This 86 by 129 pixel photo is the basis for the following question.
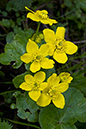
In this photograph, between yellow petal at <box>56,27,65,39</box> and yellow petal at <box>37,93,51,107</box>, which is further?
yellow petal at <box>56,27,65,39</box>


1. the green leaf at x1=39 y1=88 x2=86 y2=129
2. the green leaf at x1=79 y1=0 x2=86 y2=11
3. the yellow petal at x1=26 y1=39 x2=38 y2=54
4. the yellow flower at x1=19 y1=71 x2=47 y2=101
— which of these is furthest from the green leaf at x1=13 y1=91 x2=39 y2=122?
the green leaf at x1=79 y1=0 x2=86 y2=11

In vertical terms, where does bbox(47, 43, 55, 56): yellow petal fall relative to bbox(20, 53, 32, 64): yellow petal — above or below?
above

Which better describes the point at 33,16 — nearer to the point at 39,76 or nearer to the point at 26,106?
the point at 39,76

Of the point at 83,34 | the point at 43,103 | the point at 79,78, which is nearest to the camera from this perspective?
the point at 43,103

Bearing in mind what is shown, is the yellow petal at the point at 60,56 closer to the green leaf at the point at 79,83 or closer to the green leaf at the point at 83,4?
the green leaf at the point at 79,83

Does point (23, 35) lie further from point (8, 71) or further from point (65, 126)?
point (65, 126)

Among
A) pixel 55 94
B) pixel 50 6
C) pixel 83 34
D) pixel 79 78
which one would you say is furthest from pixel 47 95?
pixel 83 34

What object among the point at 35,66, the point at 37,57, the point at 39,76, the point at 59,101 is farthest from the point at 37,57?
the point at 59,101

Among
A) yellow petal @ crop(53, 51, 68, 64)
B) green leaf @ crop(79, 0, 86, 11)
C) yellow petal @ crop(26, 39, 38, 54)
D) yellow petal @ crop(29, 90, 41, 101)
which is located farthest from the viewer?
green leaf @ crop(79, 0, 86, 11)

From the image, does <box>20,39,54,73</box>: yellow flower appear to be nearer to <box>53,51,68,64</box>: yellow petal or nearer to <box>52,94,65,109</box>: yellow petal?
<box>53,51,68,64</box>: yellow petal
